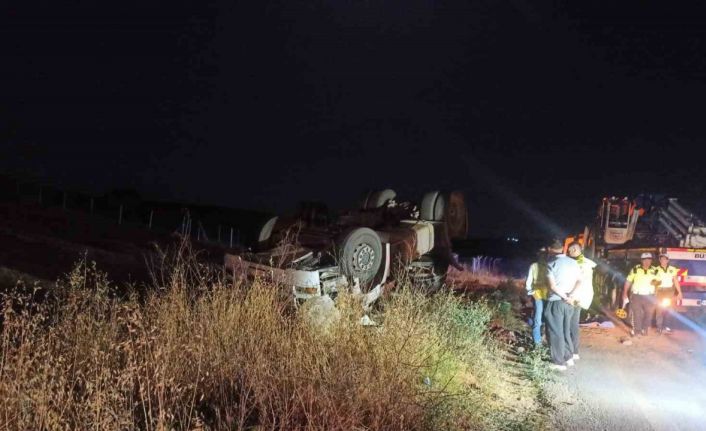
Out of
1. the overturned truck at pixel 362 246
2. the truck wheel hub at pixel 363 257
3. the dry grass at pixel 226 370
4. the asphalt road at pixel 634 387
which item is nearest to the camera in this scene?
the dry grass at pixel 226 370

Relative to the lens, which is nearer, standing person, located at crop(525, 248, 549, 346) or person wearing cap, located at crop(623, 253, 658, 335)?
standing person, located at crop(525, 248, 549, 346)

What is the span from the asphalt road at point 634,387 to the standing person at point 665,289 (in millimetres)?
529

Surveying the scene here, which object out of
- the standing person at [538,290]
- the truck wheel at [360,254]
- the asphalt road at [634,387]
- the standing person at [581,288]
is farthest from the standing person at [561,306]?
the truck wheel at [360,254]

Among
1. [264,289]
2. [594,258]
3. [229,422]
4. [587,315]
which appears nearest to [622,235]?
[594,258]

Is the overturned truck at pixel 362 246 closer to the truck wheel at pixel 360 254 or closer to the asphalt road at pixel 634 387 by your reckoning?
the truck wheel at pixel 360 254

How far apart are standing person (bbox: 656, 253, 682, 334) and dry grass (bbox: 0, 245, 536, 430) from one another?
18.1 feet

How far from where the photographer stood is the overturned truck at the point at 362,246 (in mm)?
8516

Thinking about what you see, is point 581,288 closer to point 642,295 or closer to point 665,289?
point 642,295

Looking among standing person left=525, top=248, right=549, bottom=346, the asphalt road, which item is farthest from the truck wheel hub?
the asphalt road

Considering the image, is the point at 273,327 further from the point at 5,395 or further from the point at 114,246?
the point at 114,246

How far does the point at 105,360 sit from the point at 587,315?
980cm

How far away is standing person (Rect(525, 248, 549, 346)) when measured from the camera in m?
8.65

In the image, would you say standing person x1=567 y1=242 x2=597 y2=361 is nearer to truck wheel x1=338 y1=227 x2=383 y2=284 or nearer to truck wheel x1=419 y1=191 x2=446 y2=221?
truck wheel x1=338 y1=227 x2=383 y2=284

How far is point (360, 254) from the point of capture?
9195 millimetres
